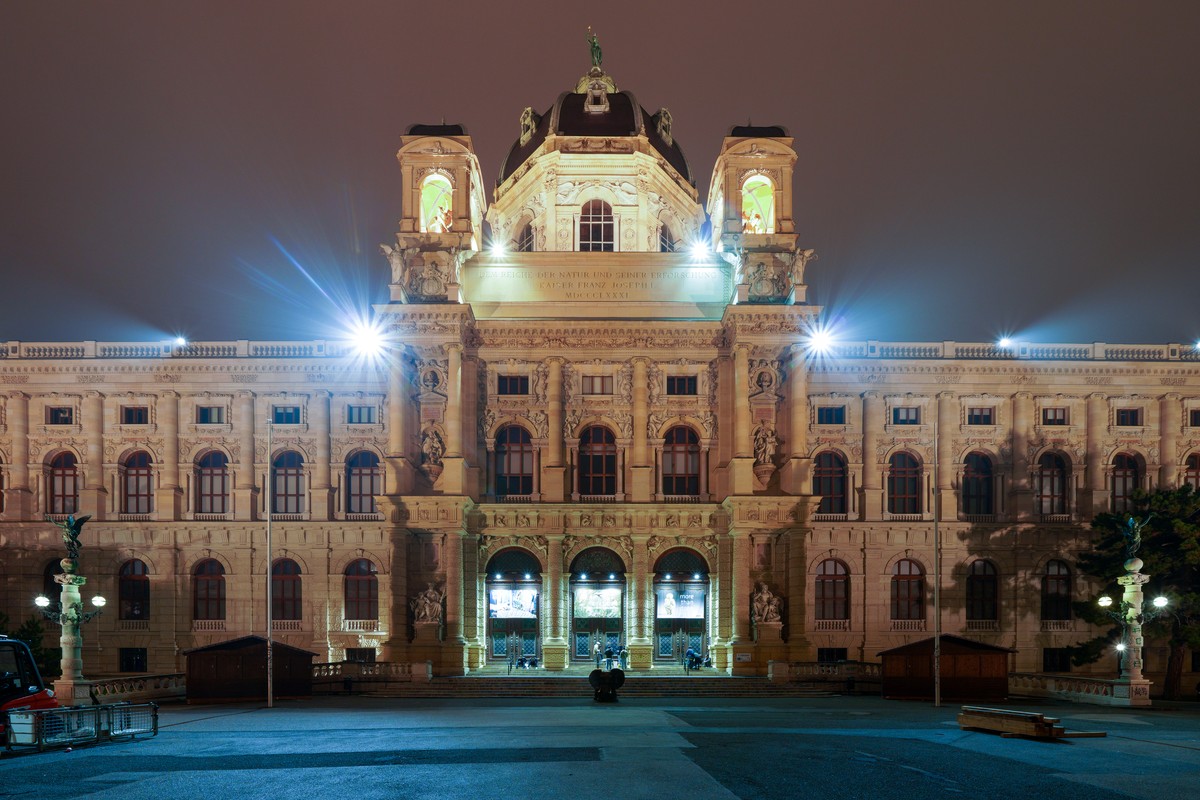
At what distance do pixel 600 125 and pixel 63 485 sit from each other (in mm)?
35376

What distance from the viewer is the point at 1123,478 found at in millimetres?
54906

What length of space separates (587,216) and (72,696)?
115 feet

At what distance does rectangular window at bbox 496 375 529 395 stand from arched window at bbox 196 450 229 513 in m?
15.3

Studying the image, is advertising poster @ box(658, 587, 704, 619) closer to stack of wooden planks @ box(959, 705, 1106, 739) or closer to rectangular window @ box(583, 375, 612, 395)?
rectangular window @ box(583, 375, 612, 395)

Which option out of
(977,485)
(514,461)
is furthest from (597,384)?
(977,485)

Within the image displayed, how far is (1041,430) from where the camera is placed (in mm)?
54844

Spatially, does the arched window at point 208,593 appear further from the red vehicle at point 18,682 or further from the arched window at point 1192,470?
the arched window at point 1192,470

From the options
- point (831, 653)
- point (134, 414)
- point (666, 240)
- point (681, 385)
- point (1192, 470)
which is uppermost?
point (666, 240)

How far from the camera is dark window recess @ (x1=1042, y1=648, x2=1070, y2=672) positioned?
53250mm

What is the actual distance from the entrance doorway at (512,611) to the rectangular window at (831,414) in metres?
17.0

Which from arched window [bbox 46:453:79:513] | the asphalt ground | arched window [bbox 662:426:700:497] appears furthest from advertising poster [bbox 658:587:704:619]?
arched window [bbox 46:453:79:513]

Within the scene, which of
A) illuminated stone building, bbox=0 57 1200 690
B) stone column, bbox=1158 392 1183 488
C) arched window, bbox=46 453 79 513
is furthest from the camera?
arched window, bbox=46 453 79 513

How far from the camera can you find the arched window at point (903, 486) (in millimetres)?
54656

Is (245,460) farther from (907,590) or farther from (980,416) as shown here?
(980,416)
